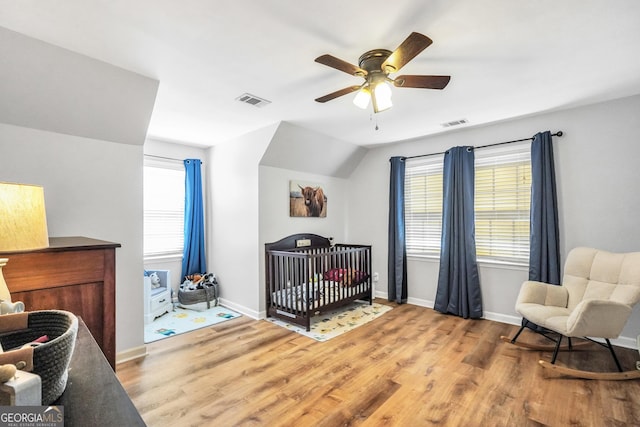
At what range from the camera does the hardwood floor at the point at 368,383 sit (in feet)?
6.10

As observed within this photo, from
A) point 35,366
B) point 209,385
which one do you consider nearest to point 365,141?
point 209,385

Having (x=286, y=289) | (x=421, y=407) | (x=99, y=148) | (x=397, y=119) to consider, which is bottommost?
(x=421, y=407)

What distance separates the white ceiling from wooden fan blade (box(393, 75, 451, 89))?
0.25 metres

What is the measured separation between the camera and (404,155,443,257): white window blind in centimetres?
406

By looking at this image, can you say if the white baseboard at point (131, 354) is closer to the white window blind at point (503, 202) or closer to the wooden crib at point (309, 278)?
the wooden crib at point (309, 278)

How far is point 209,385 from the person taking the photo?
7.23 ft

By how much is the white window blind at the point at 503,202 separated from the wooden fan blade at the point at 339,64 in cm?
252

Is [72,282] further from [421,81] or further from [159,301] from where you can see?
[421,81]

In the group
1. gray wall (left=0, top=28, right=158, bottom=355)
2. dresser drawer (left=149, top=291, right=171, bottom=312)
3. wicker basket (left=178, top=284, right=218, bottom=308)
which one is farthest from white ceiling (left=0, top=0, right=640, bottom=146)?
wicker basket (left=178, top=284, right=218, bottom=308)

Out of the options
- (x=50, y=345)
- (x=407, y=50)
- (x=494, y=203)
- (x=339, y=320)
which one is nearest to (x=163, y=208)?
(x=339, y=320)

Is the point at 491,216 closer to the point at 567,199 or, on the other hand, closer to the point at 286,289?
the point at 567,199

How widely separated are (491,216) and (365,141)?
1975 mm

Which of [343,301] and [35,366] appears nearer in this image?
[35,366]

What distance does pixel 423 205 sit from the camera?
4.18m
